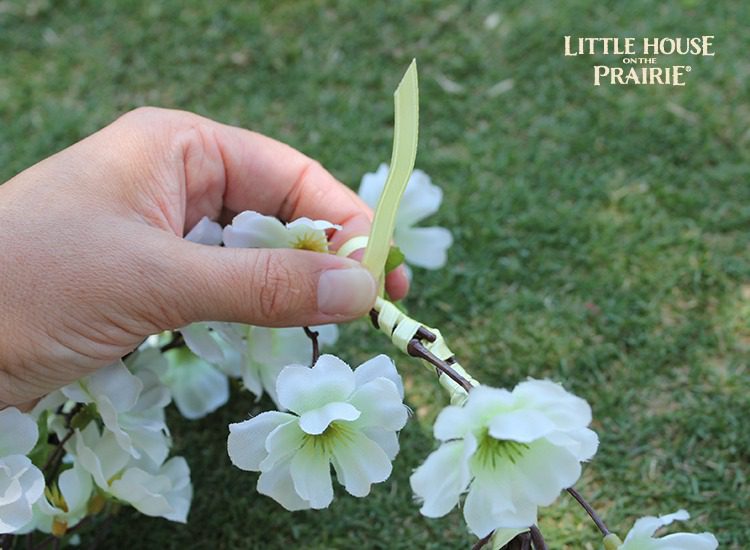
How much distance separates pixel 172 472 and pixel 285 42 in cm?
119

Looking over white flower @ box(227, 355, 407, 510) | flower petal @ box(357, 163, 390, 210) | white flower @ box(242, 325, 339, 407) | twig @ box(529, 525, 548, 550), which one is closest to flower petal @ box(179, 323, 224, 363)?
white flower @ box(242, 325, 339, 407)

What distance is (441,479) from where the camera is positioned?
2.36 ft

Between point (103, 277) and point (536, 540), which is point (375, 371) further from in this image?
point (103, 277)

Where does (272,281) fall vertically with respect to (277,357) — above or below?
above

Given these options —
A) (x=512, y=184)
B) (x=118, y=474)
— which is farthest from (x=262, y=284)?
(x=512, y=184)

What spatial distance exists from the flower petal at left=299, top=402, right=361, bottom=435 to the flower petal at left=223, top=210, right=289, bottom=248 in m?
0.27

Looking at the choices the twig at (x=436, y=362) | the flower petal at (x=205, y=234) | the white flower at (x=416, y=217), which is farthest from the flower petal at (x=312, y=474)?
the white flower at (x=416, y=217)

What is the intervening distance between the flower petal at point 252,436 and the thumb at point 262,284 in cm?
15

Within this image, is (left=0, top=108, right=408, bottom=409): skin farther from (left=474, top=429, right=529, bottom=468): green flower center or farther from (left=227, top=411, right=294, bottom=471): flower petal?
(left=474, top=429, right=529, bottom=468): green flower center

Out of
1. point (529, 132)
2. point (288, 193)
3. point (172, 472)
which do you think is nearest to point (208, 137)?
point (288, 193)

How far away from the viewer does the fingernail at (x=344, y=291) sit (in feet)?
3.09

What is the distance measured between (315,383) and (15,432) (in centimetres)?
35

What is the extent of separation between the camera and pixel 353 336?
1507 mm

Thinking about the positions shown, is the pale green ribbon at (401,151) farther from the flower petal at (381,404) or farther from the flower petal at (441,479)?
the flower petal at (441,479)
